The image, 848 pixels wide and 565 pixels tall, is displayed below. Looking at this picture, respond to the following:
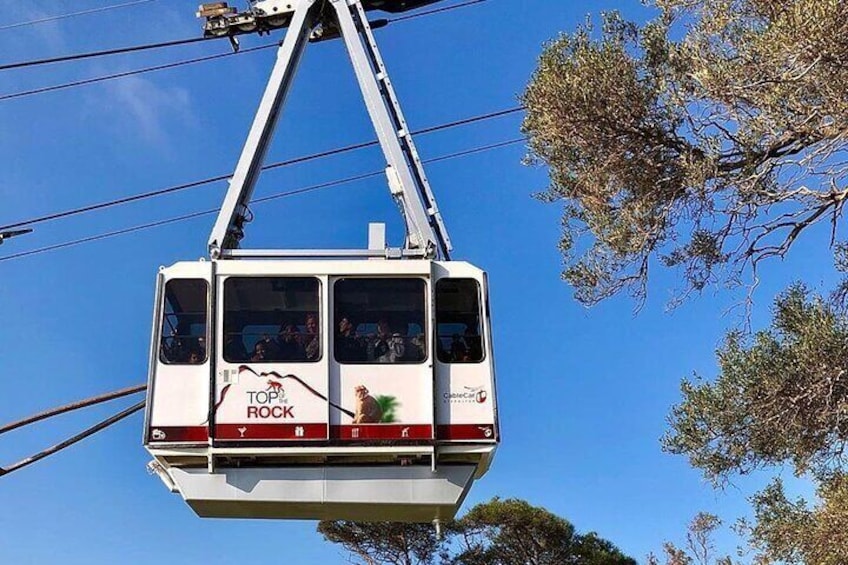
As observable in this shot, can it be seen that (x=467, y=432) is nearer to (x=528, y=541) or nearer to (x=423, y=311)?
(x=423, y=311)

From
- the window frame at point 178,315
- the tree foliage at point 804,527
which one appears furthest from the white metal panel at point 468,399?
the tree foliage at point 804,527

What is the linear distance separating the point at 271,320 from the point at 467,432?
1752 millimetres

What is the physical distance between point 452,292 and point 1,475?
453 cm

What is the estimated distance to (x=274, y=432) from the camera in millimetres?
7914

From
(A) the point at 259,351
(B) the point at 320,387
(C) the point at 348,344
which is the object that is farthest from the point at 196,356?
(C) the point at 348,344

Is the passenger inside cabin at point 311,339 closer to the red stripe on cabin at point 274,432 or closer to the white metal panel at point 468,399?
the red stripe on cabin at point 274,432

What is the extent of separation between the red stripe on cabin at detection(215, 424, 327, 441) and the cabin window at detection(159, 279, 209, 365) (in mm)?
570

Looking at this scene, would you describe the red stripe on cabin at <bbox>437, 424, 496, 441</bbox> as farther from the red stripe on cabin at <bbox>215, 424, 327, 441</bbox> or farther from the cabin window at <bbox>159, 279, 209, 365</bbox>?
the cabin window at <bbox>159, 279, 209, 365</bbox>

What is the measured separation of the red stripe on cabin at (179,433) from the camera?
7.93 m

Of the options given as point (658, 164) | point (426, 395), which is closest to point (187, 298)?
point (426, 395)

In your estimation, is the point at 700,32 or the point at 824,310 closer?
the point at 700,32

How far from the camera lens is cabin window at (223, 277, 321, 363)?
26.2 feet

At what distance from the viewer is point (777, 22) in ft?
29.4

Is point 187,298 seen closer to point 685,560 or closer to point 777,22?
point 777,22
